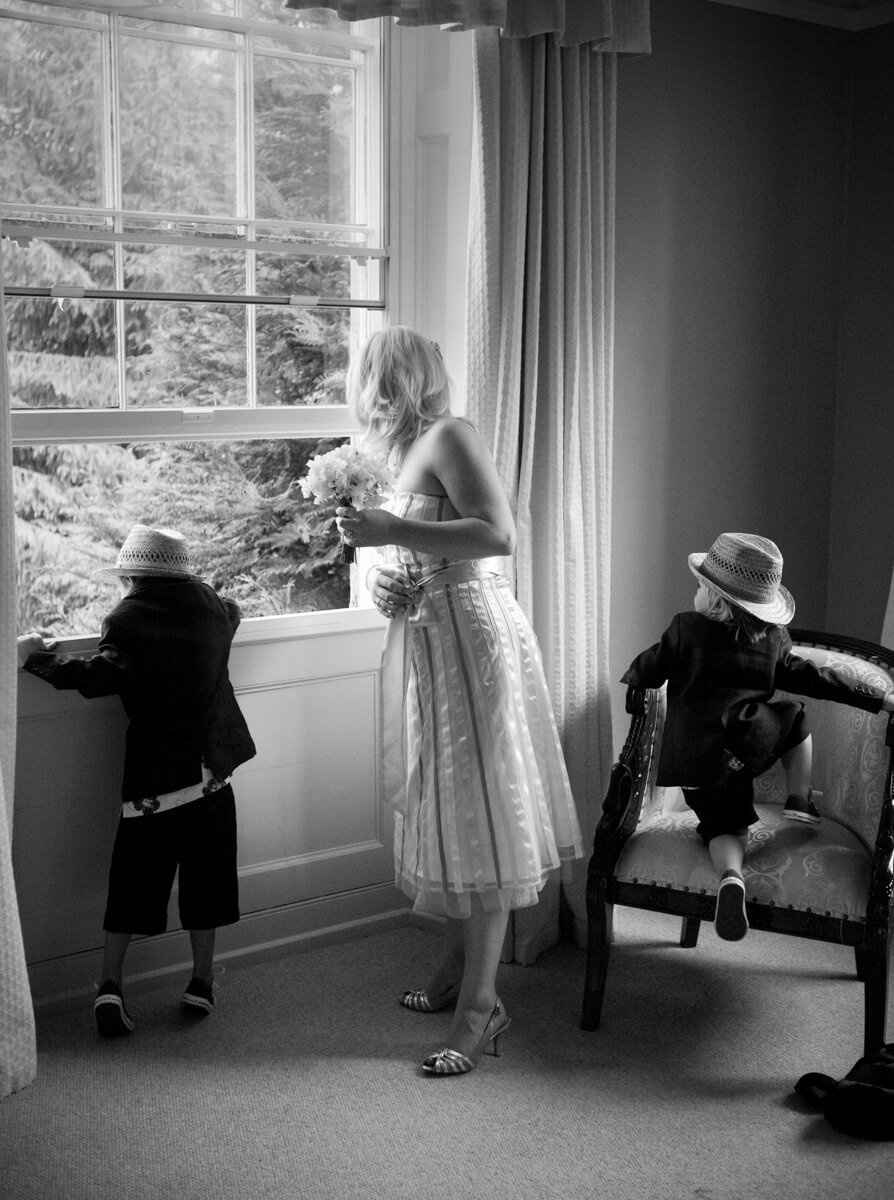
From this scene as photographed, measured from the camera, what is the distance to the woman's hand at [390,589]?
9.70 feet

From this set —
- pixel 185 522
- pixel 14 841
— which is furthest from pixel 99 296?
pixel 14 841

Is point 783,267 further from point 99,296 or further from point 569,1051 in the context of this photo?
point 569,1051

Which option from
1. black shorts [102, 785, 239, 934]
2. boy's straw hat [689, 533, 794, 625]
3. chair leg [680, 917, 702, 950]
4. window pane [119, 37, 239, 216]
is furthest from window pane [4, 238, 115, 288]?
chair leg [680, 917, 702, 950]

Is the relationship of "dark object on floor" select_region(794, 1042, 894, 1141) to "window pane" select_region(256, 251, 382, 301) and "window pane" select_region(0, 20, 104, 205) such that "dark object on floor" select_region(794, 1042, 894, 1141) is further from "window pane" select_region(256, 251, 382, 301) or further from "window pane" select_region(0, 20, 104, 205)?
"window pane" select_region(0, 20, 104, 205)

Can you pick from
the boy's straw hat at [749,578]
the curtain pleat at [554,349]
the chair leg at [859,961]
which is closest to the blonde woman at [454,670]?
the curtain pleat at [554,349]

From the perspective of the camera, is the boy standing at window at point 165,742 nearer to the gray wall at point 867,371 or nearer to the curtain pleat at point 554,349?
the curtain pleat at point 554,349

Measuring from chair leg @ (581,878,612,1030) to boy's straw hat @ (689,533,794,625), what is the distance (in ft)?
2.46

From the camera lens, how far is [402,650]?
3.04m

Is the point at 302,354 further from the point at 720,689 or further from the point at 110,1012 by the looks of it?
the point at 110,1012

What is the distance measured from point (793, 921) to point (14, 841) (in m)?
1.83

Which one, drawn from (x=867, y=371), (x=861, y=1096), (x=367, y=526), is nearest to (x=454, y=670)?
(x=367, y=526)

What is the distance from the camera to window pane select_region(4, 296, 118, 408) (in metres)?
2.94

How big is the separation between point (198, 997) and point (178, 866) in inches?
12.6

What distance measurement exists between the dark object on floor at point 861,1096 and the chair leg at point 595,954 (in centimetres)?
51
